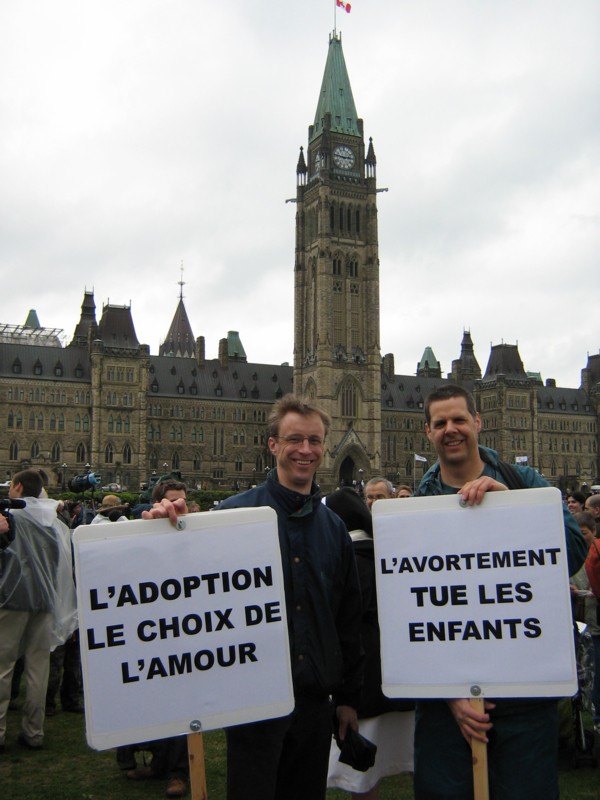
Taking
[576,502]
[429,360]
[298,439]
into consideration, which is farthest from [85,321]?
[298,439]

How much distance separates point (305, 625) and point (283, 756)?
72 centimetres

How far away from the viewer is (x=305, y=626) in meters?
4.48

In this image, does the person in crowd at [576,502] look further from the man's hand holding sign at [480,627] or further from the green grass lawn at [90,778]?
the man's hand holding sign at [480,627]

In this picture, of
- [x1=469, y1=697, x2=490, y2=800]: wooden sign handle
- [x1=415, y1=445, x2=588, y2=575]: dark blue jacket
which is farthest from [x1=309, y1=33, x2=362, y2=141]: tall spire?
[x1=469, y1=697, x2=490, y2=800]: wooden sign handle

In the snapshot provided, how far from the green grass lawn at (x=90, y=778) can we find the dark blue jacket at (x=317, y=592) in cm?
304

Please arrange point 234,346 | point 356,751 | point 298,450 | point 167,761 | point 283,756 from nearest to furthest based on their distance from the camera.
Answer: point 283,756 < point 356,751 < point 298,450 < point 167,761 < point 234,346

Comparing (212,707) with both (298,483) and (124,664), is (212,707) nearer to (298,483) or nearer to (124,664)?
(124,664)

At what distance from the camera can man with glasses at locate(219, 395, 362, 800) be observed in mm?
4250

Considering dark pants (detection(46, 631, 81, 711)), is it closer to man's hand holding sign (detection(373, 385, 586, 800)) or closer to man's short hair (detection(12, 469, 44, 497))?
man's short hair (detection(12, 469, 44, 497))

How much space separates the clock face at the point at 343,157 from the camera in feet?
282

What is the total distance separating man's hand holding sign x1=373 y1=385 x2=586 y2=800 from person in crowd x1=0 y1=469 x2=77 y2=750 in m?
4.89

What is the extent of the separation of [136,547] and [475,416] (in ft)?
6.69

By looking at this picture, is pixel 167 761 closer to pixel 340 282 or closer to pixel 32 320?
pixel 340 282

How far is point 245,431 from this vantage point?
8988 centimetres
